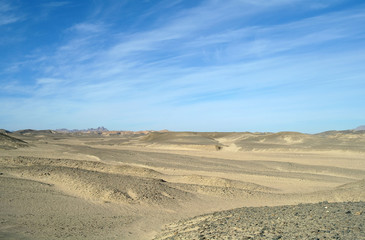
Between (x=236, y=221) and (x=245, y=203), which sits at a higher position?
(x=236, y=221)

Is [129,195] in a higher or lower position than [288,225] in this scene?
lower

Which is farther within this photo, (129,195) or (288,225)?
(129,195)

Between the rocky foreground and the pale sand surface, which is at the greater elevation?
the rocky foreground

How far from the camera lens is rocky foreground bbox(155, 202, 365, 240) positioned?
6670mm

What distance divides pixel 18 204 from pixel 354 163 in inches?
1155

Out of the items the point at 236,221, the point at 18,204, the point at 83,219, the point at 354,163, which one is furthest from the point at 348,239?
the point at 354,163

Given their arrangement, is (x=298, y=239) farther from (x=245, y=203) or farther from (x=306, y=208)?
(x=245, y=203)

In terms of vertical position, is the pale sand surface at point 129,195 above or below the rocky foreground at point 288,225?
below

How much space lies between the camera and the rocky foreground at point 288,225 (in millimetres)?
6670

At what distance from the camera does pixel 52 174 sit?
687 inches

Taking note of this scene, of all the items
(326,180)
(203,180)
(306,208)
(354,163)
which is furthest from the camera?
(354,163)

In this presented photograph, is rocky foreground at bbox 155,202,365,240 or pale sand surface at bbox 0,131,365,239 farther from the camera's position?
pale sand surface at bbox 0,131,365,239

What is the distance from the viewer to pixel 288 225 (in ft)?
24.7

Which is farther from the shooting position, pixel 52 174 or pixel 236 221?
pixel 52 174
